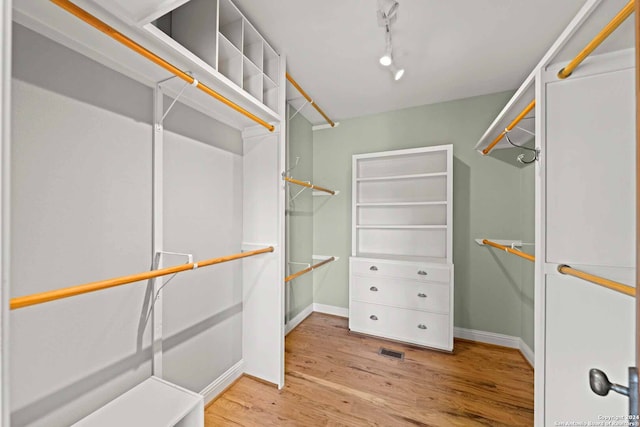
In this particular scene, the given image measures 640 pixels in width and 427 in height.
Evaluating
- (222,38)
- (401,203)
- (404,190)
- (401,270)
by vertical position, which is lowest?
(401,270)

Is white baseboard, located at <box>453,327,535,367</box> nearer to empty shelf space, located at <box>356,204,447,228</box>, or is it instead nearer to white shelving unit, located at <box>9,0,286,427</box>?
empty shelf space, located at <box>356,204,447,228</box>

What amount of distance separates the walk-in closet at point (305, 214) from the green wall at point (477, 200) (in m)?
0.02

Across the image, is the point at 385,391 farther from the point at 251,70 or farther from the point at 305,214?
the point at 251,70

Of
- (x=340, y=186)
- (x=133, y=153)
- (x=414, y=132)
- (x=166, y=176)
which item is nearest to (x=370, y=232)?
(x=340, y=186)

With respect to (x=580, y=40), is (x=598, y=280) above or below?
below

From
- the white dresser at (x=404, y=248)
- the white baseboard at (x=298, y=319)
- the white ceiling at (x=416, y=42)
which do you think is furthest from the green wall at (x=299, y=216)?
the white dresser at (x=404, y=248)

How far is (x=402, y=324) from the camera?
242cm

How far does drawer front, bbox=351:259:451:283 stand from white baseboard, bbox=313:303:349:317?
684 mm

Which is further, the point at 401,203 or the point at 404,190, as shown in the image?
the point at 404,190

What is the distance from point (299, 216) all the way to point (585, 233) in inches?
88.7

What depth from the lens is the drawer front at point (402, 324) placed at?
7.47ft

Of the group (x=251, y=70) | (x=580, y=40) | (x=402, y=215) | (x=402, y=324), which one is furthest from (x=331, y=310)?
(x=580, y=40)

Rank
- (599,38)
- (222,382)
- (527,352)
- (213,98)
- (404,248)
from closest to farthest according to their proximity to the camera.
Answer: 1. (599,38)
2. (213,98)
3. (222,382)
4. (527,352)
5. (404,248)

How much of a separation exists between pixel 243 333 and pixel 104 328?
103 centimetres
